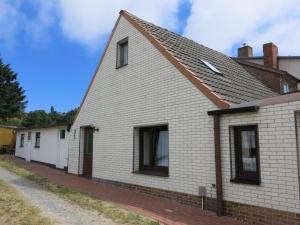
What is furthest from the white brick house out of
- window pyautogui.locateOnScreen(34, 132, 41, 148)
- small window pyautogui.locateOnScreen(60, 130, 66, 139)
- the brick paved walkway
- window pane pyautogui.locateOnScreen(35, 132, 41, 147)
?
window pane pyautogui.locateOnScreen(35, 132, 41, 147)

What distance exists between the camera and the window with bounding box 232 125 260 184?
7.16 m

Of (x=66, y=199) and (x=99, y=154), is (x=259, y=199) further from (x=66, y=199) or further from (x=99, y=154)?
(x=99, y=154)

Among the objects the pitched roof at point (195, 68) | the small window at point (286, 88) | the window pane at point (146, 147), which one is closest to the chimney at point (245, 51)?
the small window at point (286, 88)

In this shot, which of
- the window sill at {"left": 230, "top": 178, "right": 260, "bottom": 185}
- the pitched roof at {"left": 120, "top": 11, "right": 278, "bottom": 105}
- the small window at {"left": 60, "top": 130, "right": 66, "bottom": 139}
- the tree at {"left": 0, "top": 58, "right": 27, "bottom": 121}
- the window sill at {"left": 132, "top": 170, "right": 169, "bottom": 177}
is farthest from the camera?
the tree at {"left": 0, "top": 58, "right": 27, "bottom": 121}

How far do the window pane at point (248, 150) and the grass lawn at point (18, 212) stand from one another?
4786 millimetres

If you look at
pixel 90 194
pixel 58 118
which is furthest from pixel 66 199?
pixel 58 118

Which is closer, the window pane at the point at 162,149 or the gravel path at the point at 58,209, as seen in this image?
the gravel path at the point at 58,209

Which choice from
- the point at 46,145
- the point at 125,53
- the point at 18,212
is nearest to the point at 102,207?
the point at 18,212

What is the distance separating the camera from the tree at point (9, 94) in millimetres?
36469

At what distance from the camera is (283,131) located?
6.50m

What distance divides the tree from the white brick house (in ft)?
81.9

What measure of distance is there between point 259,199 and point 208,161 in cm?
170

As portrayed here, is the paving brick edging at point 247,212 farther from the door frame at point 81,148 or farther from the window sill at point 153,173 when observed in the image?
the door frame at point 81,148

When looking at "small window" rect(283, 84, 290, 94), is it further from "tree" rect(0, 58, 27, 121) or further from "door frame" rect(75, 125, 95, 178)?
"tree" rect(0, 58, 27, 121)
